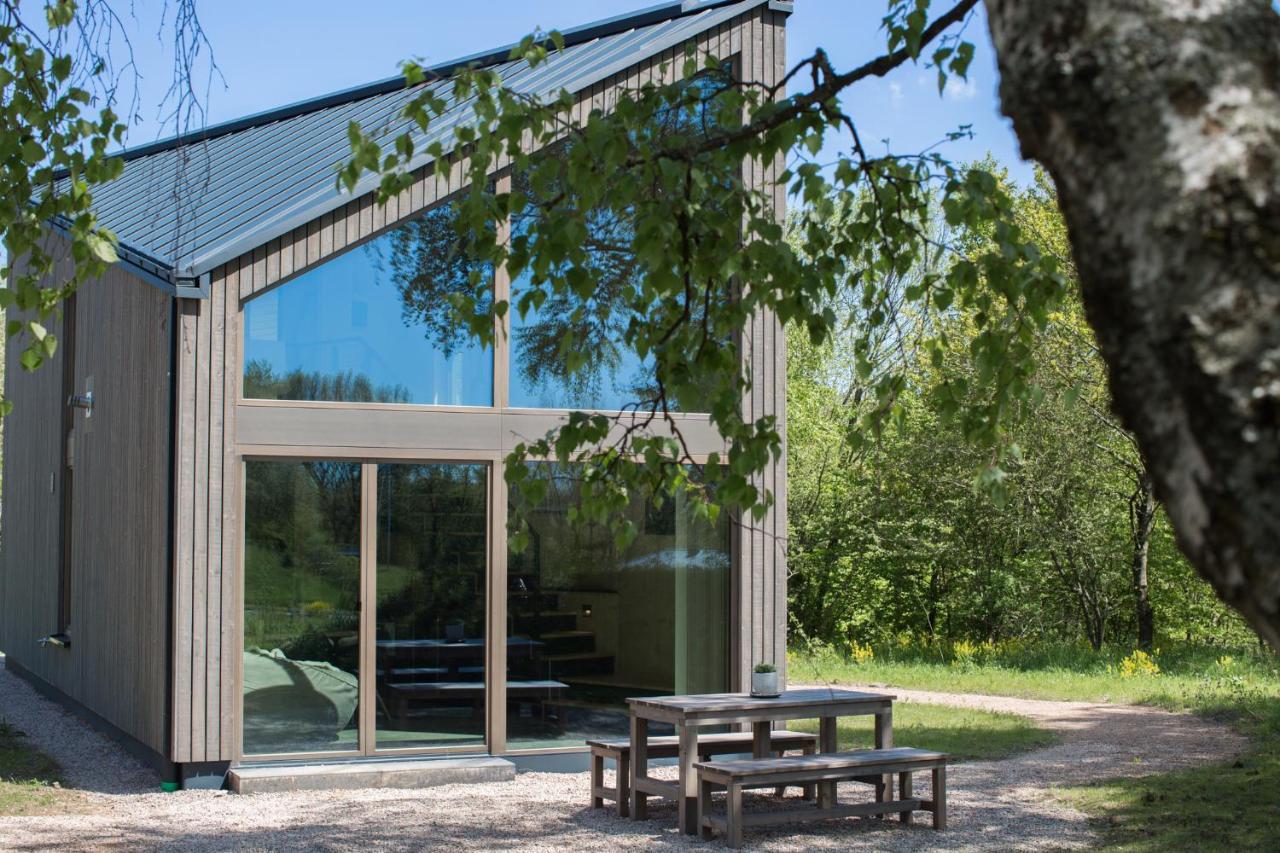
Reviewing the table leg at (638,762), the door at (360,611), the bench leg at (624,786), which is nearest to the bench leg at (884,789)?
the table leg at (638,762)

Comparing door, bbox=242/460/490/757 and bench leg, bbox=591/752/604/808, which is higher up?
door, bbox=242/460/490/757

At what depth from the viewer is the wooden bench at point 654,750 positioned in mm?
8492

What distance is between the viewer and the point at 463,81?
4297mm

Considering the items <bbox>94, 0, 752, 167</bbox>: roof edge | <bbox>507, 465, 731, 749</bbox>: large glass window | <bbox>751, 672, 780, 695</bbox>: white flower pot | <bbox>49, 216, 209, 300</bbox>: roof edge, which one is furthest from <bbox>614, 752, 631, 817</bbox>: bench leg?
<bbox>94, 0, 752, 167</bbox>: roof edge

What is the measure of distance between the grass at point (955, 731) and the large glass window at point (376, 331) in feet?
15.3

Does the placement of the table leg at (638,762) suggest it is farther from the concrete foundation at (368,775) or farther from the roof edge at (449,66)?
the roof edge at (449,66)

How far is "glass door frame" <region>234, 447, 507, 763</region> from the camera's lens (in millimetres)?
9250

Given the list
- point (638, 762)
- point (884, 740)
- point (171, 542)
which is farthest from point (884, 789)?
point (171, 542)

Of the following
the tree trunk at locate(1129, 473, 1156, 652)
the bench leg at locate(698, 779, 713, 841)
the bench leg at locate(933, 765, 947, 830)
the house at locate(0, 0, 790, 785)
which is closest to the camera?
the bench leg at locate(698, 779, 713, 841)

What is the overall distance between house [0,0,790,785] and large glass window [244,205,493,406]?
16 mm

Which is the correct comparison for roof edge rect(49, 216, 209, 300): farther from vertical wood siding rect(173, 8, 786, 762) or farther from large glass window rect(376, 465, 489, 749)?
large glass window rect(376, 465, 489, 749)

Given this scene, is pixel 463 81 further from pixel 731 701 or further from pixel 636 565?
pixel 636 565

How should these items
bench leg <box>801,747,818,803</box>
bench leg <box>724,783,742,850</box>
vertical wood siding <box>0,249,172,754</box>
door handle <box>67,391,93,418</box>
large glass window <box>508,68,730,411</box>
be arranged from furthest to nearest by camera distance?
door handle <box>67,391,93,418</box> < large glass window <box>508,68,730,411</box> < vertical wood siding <box>0,249,172,754</box> < bench leg <box>801,747,818,803</box> < bench leg <box>724,783,742,850</box>

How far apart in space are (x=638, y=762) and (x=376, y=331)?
3572 mm
